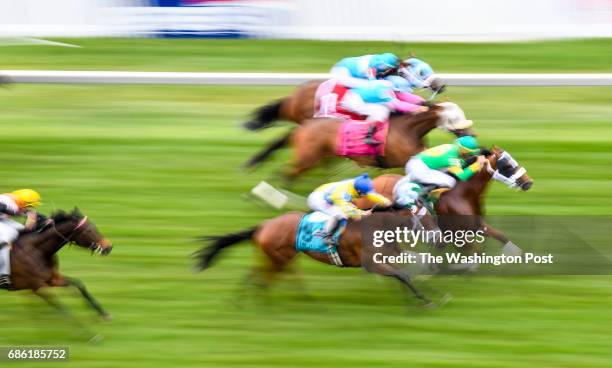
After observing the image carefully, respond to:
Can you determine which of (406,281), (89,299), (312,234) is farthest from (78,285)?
(406,281)

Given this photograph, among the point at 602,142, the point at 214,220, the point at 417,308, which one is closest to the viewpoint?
the point at 417,308

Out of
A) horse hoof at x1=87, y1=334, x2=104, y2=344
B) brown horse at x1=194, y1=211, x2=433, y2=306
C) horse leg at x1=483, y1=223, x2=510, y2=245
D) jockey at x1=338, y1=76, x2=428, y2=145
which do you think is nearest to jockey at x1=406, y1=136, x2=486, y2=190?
horse leg at x1=483, y1=223, x2=510, y2=245

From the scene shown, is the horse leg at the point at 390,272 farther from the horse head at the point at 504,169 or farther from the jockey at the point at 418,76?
the jockey at the point at 418,76

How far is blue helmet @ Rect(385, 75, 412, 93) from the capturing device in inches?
472

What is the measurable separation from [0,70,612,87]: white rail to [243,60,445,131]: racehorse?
3252 mm

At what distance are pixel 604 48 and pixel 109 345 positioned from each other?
1001cm

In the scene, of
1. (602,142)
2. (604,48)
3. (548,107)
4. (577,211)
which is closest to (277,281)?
(577,211)

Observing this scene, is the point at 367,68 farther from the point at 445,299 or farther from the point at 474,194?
the point at 445,299

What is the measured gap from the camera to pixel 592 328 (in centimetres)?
934

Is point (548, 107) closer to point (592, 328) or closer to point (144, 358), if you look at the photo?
point (592, 328)

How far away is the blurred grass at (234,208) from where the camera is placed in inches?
357

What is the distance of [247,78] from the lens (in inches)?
620

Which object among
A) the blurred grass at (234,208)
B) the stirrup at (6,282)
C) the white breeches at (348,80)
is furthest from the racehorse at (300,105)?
the stirrup at (6,282)

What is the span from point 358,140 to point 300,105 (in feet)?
3.60
